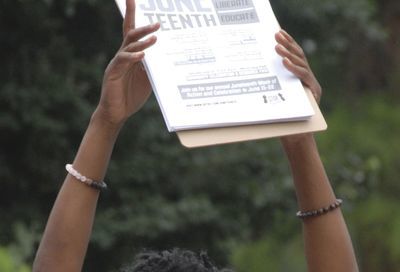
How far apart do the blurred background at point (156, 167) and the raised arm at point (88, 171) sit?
2701 mm

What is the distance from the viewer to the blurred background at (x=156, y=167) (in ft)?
21.9

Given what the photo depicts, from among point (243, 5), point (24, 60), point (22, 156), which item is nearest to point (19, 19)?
point (24, 60)

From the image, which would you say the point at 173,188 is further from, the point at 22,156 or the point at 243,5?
the point at 243,5

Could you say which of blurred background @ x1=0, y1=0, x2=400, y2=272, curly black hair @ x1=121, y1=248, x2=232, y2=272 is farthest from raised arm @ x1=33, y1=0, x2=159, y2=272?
blurred background @ x1=0, y1=0, x2=400, y2=272

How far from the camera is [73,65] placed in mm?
6801

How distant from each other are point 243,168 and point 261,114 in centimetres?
463

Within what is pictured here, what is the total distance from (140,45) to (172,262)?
0.45 m

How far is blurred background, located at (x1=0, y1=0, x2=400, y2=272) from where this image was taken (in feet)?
21.9

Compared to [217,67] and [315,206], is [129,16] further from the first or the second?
[315,206]

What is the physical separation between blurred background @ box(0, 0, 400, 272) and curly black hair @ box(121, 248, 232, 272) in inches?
106

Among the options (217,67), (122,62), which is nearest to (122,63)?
(122,62)

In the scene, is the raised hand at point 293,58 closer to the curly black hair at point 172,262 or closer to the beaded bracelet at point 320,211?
the beaded bracelet at point 320,211

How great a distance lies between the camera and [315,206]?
303 cm

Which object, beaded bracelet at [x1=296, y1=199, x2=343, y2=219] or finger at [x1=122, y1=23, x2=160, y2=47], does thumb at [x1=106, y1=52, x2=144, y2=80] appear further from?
beaded bracelet at [x1=296, y1=199, x2=343, y2=219]
